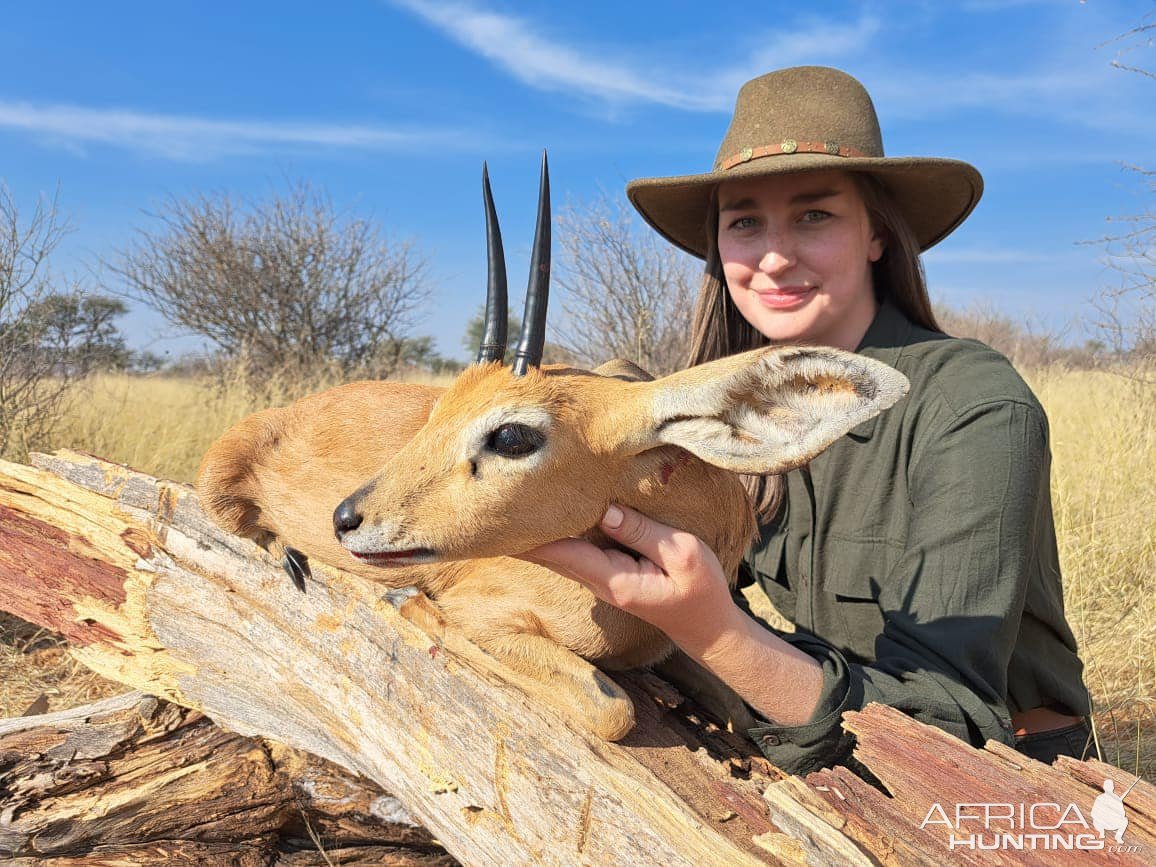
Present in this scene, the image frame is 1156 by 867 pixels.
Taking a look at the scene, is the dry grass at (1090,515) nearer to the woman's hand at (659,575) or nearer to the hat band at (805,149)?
the woman's hand at (659,575)

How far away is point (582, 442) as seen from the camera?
7.79 feet

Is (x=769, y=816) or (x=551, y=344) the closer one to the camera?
(x=769, y=816)

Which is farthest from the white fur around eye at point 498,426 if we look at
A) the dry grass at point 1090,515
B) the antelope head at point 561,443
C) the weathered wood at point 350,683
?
the dry grass at point 1090,515

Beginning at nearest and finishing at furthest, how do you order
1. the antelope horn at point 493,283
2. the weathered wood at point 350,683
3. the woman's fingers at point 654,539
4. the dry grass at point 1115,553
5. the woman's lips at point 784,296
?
the woman's fingers at point 654,539 → the weathered wood at point 350,683 → the antelope horn at point 493,283 → the woman's lips at point 784,296 → the dry grass at point 1115,553

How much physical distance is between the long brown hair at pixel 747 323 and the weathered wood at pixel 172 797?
189cm

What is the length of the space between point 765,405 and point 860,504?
91cm

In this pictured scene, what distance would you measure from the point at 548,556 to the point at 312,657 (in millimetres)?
1236

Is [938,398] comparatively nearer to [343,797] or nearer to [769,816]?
[769,816]

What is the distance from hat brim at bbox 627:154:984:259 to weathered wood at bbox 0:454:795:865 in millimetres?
1787

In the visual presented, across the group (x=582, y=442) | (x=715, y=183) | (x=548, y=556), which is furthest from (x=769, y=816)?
(x=715, y=183)

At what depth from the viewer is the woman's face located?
3.11 metres

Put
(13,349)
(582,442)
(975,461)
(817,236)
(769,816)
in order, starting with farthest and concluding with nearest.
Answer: (13,349) < (817,236) < (975,461) < (582,442) < (769,816)

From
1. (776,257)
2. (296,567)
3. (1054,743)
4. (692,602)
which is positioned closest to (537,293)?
(692,602)

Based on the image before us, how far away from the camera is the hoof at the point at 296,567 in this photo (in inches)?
125
